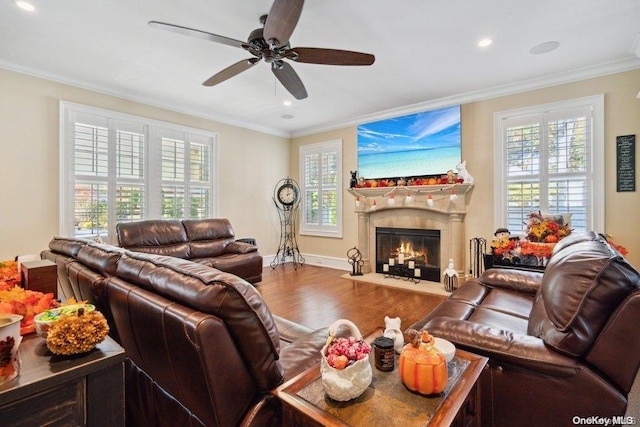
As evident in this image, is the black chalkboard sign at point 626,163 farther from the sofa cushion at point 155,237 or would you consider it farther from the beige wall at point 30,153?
the beige wall at point 30,153

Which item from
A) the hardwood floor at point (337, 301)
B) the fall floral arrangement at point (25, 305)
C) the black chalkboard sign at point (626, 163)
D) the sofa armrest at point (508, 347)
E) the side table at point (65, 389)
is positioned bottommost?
the hardwood floor at point (337, 301)

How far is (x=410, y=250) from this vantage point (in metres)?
5.19

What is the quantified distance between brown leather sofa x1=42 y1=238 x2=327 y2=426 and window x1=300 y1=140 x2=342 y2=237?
471 centimetres

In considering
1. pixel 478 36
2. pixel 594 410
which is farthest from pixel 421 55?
pixel 594 410

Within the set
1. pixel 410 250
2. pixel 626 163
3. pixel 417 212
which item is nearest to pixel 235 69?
pixel 417 212

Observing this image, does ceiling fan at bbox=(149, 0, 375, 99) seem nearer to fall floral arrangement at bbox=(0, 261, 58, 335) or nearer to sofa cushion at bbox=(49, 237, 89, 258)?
sofa cushion at bbox=(49, 237, 89, 258)

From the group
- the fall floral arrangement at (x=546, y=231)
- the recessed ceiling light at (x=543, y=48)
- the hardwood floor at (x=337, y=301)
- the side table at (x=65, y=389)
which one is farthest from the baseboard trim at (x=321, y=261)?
the side table at (x=65, y=389)

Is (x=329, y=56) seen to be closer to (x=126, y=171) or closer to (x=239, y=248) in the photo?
(x=239, y=248)

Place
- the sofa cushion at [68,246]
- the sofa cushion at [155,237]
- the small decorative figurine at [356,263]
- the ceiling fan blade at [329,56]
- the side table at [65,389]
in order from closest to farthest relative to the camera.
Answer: the side table at [65,389], the sofa cushion at [68,246], the ceiling fan blade at [329,56], the sofa cushion at [155,237], the small decorative figurine at [356,263]

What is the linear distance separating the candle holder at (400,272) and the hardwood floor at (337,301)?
613 millimetres

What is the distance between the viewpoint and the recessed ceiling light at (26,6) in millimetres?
2469

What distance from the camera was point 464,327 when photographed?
1516 millimetres

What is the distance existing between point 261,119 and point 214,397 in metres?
5.36

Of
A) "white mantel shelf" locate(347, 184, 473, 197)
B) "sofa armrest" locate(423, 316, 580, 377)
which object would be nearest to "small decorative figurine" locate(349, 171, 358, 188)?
"white mantel shelf" locate(347, 184, 473, 197)
